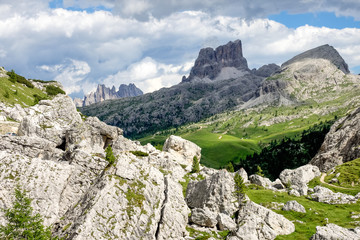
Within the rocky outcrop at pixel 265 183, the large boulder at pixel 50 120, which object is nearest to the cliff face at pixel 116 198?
the large boulder at pixel 50 120

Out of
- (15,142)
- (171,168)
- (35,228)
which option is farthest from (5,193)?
(171,168)

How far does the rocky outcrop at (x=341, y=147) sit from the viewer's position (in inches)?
5472

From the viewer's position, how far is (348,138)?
472 ft

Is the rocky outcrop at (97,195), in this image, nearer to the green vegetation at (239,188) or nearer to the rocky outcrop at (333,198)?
the green vegetation at (239,188)

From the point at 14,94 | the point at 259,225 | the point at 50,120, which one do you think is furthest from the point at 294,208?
the point at 14,94

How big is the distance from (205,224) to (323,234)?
2253cm

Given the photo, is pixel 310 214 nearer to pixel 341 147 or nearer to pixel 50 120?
pixel 50 120

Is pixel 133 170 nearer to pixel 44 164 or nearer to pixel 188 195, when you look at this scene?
pixel 44 164

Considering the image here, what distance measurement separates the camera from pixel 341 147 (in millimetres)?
143875

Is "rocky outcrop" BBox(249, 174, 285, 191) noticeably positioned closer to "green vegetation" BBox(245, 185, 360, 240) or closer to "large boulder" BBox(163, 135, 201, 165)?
"green vegetation" BBox(245, 185, 360, 240)

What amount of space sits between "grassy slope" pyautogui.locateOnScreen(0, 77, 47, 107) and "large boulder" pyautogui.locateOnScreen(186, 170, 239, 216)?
94.2 m

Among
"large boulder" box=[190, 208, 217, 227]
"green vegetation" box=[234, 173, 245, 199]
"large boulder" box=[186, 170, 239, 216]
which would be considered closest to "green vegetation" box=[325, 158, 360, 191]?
"green vegetation" box=[234, 173, 245, 199]

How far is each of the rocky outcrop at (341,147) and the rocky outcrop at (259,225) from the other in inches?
4226

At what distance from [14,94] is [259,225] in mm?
127961
